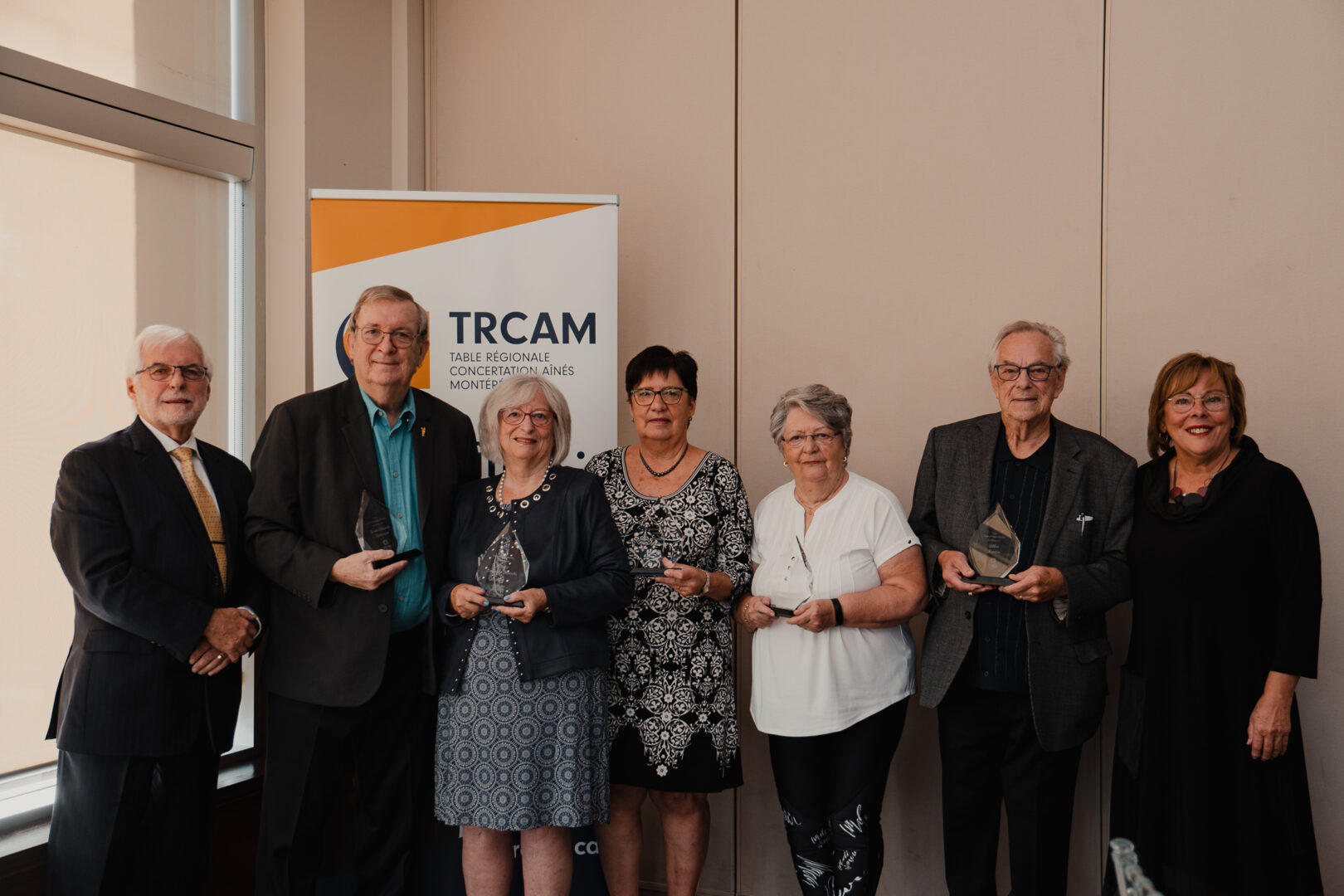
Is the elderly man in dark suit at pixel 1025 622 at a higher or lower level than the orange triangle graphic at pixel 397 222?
lower

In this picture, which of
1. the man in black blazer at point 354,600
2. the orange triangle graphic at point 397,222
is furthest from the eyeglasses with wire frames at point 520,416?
the orange triangle graphic at point 397,222

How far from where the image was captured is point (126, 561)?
7.26ft

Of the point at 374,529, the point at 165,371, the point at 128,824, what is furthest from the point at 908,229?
the point at 128,824

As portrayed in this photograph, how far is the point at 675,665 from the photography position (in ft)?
8.44

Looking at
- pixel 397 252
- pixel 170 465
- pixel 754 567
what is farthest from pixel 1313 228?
pixel 170 465

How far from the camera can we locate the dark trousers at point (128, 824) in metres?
2.20

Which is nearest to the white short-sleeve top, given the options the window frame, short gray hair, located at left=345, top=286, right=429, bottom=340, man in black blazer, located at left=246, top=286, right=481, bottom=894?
man in black blazer, located at left=246, top=286, right=481, bottom=894

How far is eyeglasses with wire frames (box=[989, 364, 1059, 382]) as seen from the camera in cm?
249

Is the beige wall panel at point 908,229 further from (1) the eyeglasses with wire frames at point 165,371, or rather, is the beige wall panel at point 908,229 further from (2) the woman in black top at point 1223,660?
(1) the eyeglasses with wire frames at point 165,371

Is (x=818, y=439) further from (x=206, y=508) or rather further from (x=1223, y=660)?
(x=206, y=508)

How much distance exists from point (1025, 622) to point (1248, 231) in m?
1.58

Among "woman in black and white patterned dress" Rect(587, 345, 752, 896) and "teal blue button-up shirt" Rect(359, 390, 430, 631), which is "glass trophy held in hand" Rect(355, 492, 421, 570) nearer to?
"teal blue button-up shirt" Rect(359, 390, 430, 631)

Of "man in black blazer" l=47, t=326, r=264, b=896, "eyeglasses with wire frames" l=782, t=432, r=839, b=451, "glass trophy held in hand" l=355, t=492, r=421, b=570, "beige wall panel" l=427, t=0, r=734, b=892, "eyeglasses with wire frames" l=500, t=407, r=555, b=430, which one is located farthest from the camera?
"beige wall panel" l=427, t=0, r=734, b=892

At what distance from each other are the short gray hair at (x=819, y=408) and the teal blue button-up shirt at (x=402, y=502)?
3.28 feet
